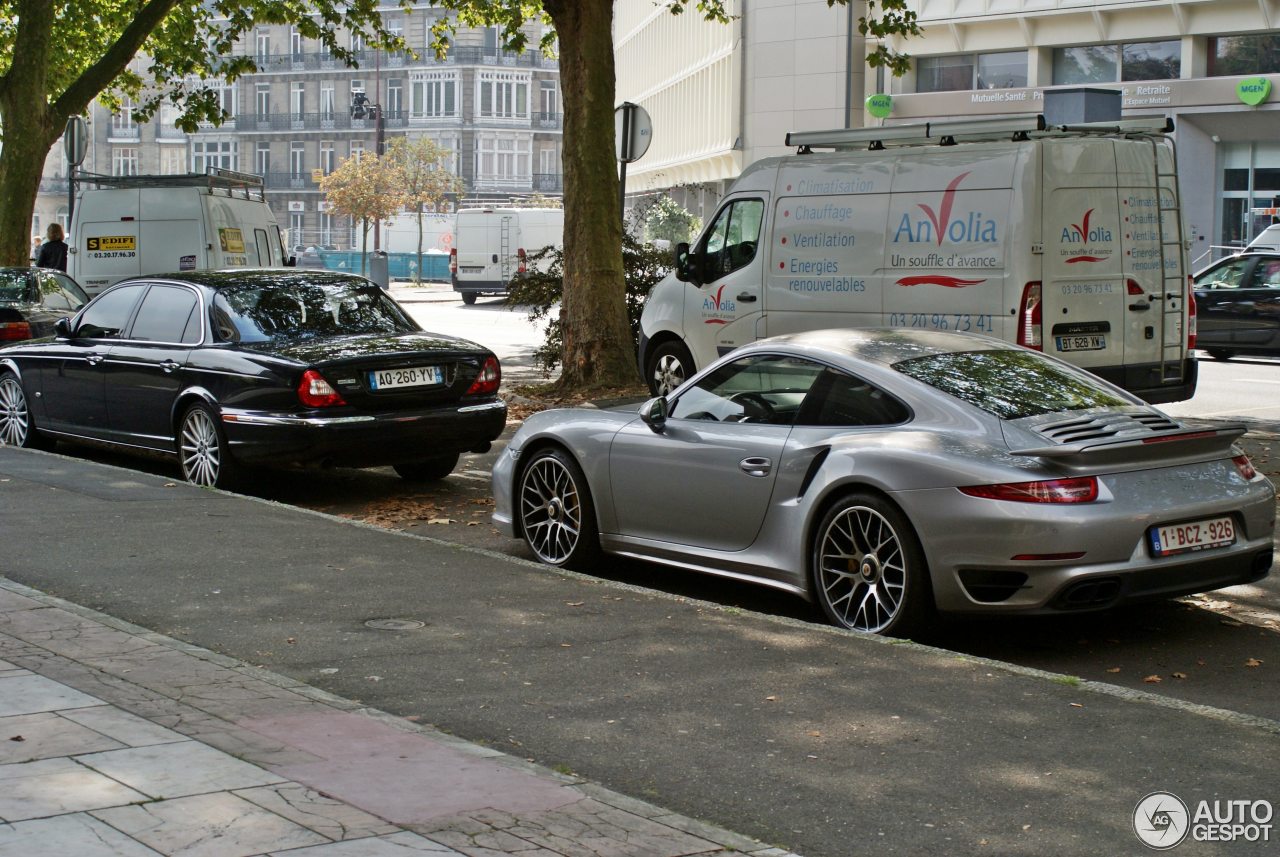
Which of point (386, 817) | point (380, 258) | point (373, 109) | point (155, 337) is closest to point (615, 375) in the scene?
point (155, 337)

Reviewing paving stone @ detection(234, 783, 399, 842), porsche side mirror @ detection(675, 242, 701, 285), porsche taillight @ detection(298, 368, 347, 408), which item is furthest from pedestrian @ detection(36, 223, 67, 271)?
paving stone @ detection(234, 783, 399, 842)

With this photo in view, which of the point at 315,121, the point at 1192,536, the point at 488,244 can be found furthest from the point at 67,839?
the point at 315,121

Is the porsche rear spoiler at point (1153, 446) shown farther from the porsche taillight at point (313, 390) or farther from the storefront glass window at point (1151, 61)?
the storefront glass window at point (1151, 61)

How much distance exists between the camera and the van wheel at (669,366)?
53.4 ft

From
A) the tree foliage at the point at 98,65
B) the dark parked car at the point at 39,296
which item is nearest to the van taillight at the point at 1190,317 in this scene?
the dark parked car at the point at 39,296

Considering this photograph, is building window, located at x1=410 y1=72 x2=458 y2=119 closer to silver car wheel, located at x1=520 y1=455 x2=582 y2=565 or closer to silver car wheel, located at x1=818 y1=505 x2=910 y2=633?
silver car wheel, located at x1=520 y1=455 x2=582 y2=565

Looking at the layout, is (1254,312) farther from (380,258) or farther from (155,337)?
(380,258)

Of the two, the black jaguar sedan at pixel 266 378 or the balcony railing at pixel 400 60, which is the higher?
the balcony railing at pixel 400 60

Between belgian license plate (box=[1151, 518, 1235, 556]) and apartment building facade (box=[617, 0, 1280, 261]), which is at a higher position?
apartment building facade (box=[617, 0, 1280, 261])

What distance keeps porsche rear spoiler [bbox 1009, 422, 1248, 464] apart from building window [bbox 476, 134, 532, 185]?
3554 inches

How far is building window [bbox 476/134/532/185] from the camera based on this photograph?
95.9 metres

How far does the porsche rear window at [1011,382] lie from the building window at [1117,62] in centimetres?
3576

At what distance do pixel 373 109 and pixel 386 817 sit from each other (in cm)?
8898

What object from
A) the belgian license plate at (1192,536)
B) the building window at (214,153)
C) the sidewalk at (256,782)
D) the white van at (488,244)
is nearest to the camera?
the sidewalk at (256,782)
